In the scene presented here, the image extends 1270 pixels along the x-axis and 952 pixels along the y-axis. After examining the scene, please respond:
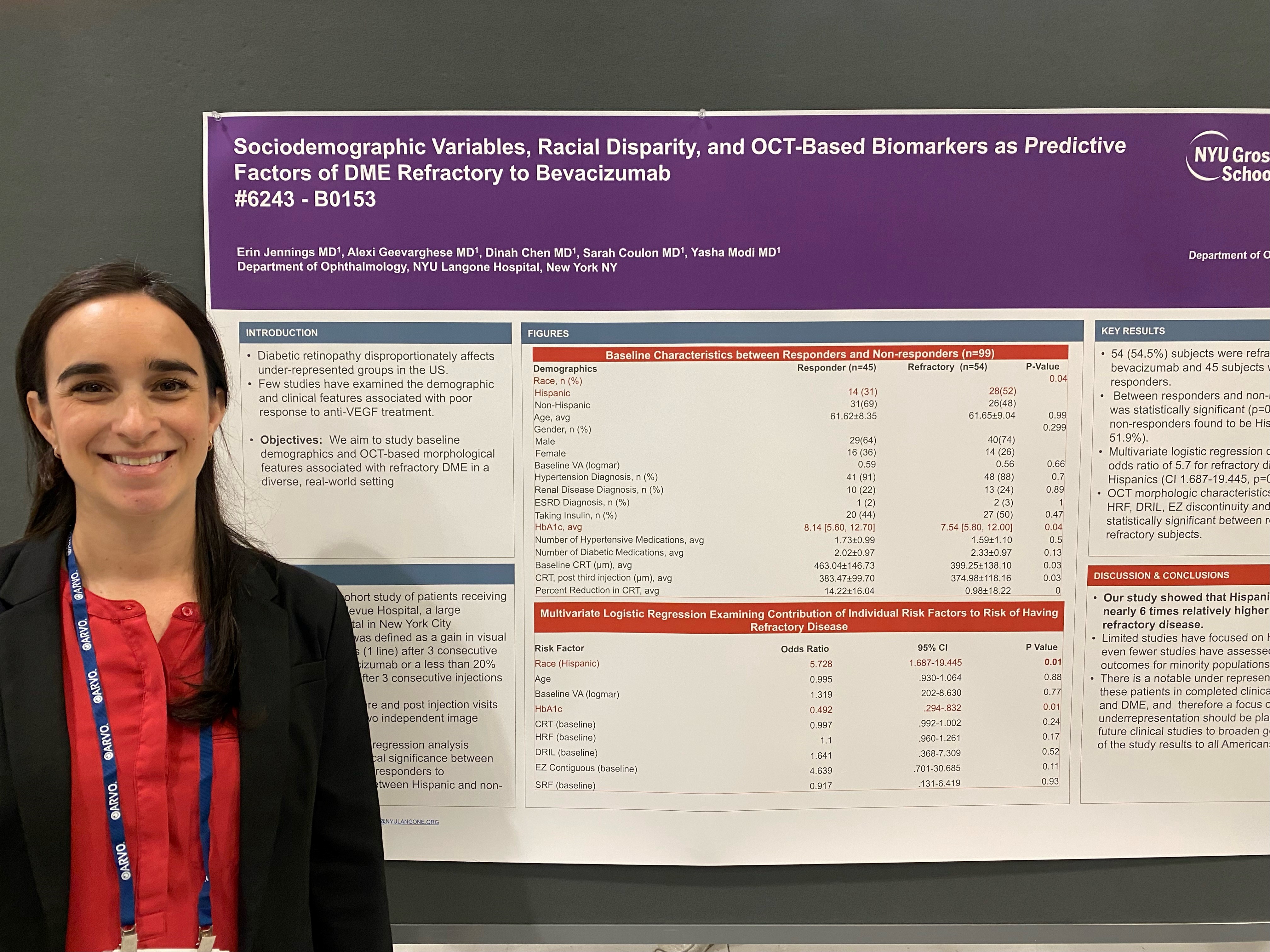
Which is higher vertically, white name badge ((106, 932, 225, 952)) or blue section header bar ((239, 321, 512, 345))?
blue section header bar ((239, 321, 512, 345))

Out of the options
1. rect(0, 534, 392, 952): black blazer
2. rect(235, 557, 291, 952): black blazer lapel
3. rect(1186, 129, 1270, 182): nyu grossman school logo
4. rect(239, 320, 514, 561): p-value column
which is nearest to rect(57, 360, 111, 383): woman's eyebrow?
rect(0, 534, 392, 952): black blazer

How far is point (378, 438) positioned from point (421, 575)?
245mm

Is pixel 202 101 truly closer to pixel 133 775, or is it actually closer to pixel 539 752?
pixel 133 775

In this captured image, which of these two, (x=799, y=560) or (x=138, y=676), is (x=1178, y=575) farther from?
(x=138, y=676)

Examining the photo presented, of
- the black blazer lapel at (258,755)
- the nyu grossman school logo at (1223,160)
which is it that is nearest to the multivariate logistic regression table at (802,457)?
the nyu grossman school logo at (1223,160)

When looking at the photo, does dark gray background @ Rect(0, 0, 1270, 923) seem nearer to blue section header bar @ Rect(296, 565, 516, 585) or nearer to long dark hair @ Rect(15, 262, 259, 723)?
long dark hair @ Rect(15, 262, 259, 723)

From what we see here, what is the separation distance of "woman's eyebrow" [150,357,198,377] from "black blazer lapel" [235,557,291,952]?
0.30m

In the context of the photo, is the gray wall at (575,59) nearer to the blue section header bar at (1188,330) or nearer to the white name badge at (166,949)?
the blue section header bar at (1188,330)

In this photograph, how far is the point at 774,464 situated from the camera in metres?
1.45

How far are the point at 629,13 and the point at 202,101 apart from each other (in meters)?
0.73

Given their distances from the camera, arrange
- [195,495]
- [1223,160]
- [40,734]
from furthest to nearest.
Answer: [1223,160] → [195,495] → [40,734]

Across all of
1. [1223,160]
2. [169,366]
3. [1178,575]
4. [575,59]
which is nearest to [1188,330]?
[1223,160]

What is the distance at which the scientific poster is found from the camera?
1.42m

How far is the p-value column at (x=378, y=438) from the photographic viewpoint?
144cm
